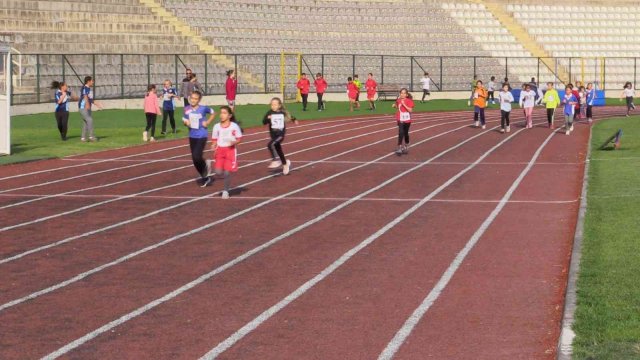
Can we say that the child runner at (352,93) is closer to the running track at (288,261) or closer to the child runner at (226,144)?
the running track at (288,261)

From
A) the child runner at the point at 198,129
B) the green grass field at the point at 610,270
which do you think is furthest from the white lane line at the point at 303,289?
the child runner at the point at 198,129

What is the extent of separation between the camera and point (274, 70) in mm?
54344

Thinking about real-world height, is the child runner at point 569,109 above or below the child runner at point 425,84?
below

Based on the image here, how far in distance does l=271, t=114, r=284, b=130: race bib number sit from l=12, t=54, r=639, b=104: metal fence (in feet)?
69.1

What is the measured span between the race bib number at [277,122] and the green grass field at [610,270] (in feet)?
20.9

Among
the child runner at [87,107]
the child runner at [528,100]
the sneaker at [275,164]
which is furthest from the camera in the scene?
the child runner at [528,100]

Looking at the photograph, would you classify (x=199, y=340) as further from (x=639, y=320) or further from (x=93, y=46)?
(x=93, y=46)

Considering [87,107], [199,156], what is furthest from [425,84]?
[199,156]

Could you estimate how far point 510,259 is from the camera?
1333 cm

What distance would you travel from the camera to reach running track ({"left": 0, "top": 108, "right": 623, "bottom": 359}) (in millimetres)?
9445

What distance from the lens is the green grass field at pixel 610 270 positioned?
8.88m

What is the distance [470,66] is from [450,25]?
4.40 metres

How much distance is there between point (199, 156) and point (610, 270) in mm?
10840

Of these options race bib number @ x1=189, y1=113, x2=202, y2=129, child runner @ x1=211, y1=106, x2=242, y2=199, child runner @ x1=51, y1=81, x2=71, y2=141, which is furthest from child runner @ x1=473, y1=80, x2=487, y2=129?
child runner @ x1=211, y1=106, x2=242, y2=199
